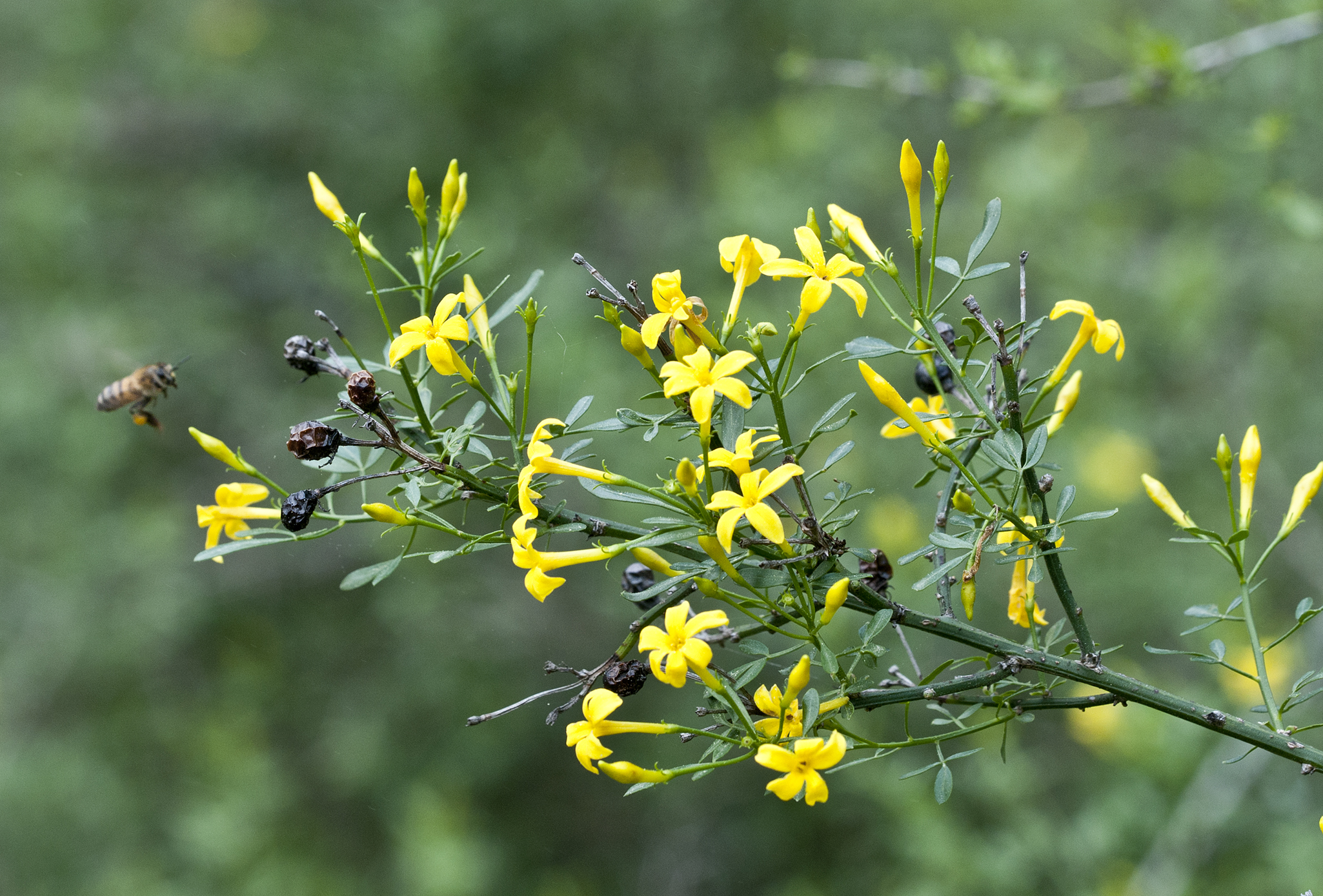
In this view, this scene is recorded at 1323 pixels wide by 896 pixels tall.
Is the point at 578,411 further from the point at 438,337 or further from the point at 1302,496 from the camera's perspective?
the point at 1302,496

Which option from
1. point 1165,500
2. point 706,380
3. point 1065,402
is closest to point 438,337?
point 706,380

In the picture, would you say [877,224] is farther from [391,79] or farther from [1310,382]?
[391,79]

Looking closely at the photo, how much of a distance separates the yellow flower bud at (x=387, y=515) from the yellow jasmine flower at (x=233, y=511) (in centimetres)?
15

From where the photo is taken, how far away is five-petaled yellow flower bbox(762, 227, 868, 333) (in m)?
1.08

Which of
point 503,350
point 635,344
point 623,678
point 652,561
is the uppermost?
point 635,344

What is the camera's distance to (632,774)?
3.66ft

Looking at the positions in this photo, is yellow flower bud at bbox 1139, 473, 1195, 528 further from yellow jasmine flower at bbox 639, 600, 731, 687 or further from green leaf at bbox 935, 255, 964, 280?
yellow jasmine flower at bbox 639, 600, 731, 687

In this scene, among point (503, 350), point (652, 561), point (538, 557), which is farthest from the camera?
point (503, 350)

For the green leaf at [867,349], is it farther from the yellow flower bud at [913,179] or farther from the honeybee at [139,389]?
the honeybee at [139,389]

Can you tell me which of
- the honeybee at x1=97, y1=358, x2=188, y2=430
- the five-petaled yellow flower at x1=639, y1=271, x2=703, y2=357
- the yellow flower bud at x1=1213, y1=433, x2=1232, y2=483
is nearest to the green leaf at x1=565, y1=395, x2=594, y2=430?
the five-petaled yellow flower at x1=639, y1=271, x2=703, y2=357

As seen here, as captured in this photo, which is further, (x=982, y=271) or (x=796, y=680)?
(x=982, y=271)

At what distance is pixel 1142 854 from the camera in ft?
13.7

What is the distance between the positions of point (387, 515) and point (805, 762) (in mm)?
541

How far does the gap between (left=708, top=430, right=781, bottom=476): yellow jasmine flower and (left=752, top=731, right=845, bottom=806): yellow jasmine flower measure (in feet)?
0.89
